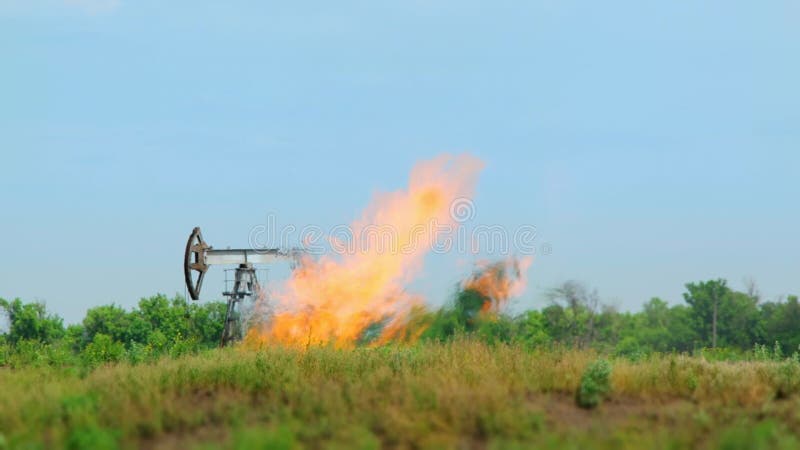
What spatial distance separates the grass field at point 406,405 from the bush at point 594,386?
19cm

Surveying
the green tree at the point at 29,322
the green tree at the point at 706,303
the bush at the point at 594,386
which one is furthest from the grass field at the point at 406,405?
the green tree at the point at 706,303

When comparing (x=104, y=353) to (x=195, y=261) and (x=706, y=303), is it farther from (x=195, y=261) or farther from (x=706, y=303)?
(x=706, y=303)

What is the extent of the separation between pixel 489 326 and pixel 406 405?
15.7 m

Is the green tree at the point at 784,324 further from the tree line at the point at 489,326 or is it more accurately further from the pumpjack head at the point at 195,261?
the pumpjack head at the point at 195,261

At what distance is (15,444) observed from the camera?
1309 cm

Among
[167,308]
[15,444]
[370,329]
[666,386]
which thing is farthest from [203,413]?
[167,308]

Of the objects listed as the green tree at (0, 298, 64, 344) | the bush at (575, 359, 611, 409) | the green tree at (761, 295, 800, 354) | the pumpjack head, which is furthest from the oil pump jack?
the green tree at (761, 295, 800, 354)

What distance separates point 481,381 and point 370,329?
11956mm

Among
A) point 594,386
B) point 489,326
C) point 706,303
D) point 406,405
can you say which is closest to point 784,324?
point 706,303

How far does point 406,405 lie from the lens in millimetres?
13992

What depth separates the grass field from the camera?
12820 mm

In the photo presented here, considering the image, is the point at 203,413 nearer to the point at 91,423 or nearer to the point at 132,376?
the point at 91,423

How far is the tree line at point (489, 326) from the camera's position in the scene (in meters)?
28.3

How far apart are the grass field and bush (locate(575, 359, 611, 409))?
0.19 metres
